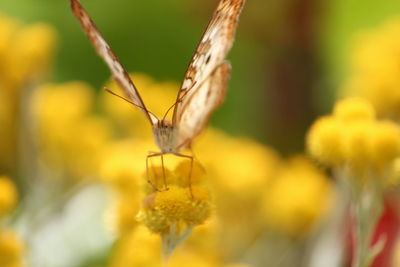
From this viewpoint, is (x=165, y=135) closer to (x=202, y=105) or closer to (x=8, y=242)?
(x=202, y=105)

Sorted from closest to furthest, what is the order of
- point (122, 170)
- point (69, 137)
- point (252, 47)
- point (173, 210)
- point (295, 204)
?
1. point (173, 210)
2. point (122, 170)
3. point (295, 204)
4. point (69, 137)
5. point (252, 47)

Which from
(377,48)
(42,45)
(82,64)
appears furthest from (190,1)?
(42,45)

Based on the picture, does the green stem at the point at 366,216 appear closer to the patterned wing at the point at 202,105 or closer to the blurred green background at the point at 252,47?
the patterned wing at the point at 202,105

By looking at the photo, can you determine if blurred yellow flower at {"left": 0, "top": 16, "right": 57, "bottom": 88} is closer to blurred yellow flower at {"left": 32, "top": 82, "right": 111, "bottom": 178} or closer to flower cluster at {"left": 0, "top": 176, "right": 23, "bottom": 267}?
blurred yellow flower at {"left": 32, "top": 82, "right": 111, "bottom": 178}

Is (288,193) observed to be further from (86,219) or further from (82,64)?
(82,64)

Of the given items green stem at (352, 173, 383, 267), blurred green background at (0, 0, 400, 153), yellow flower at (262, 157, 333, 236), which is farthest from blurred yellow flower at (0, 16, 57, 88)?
blurred green background at (0, 0, 400, 153)

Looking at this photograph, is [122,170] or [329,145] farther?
[122,170]

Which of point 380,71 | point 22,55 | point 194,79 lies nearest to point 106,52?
point 194,79

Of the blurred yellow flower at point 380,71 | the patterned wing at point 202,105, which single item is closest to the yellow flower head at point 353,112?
the patterned wing at point 202,105
